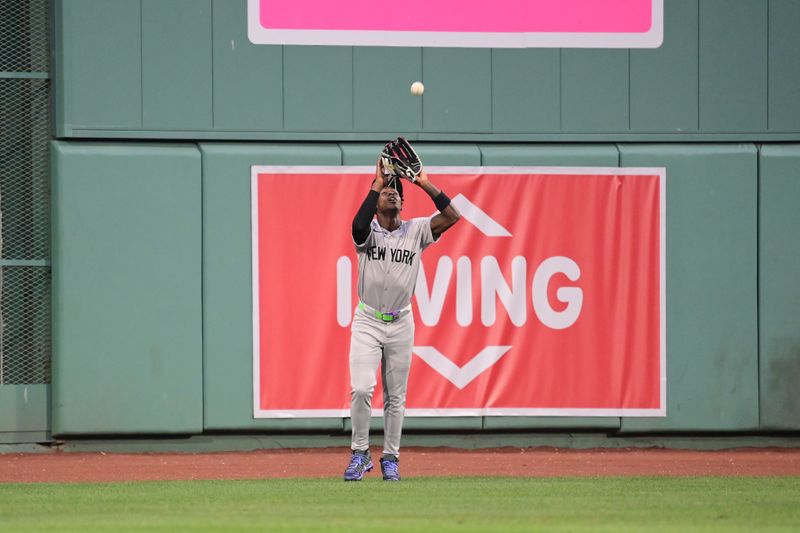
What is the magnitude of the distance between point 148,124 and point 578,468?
443cm

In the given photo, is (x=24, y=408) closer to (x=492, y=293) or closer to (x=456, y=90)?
(x=492, y=293)

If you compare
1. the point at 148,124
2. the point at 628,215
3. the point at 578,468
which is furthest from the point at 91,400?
the point at 628,215

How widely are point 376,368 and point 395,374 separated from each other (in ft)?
0.48

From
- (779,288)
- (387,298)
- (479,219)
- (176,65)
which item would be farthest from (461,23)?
(387,298)

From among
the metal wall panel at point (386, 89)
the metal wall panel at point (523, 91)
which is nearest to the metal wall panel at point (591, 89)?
the metal wall panel at point (523, 91)

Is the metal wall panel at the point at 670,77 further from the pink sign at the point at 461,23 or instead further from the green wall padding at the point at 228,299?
the green wall padding at the point at 228,299

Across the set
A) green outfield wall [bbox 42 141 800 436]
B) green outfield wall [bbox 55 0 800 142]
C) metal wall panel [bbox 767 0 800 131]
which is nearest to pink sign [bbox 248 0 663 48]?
green outfield wall [bbox 55 0 800 142]

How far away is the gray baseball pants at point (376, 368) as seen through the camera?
27.8 ft

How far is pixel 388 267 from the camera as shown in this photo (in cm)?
850

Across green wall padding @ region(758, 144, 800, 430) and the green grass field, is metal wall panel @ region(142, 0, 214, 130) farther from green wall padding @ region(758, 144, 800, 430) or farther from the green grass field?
green wall padding @ region(758, 144, 800, 430)

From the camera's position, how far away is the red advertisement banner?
11.2 m

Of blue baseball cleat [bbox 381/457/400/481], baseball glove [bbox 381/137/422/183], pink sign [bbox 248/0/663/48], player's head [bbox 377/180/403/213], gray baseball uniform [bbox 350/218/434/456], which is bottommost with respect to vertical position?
blue baseball cleat [bbox 381/457/400/481]

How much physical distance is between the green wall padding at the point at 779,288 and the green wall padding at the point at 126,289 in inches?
188

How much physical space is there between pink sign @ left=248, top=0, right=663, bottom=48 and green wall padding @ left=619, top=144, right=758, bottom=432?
1.05 metres
